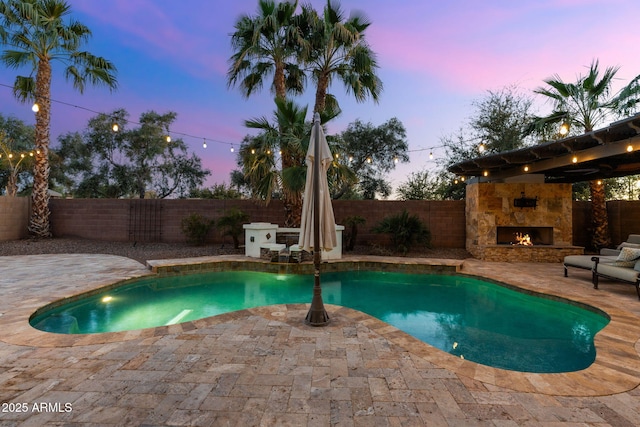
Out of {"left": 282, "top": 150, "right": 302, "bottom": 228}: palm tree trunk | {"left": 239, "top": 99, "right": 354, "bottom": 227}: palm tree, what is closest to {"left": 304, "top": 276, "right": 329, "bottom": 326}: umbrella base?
{"left": 239, "top": 99, "right": 354, "bottom": 227}: palm tree

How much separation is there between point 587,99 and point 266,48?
918cm

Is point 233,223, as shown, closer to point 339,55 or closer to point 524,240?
point 339,55

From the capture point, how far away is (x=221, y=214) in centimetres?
1051

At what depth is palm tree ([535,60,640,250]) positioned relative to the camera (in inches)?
316

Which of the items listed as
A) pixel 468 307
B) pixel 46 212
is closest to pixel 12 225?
pixel 46 212

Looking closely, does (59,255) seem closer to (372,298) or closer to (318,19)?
(372,298)

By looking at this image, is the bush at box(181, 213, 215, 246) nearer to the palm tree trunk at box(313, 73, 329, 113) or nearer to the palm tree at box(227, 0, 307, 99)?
the palm tree at box(227, 0, 307, 99)

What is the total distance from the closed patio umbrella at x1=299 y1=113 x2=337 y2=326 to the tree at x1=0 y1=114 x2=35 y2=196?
18529 mm

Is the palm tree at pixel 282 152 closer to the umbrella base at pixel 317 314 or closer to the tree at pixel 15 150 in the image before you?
the umbrella base at pixel 317 314

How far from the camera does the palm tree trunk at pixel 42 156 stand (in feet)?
31.0

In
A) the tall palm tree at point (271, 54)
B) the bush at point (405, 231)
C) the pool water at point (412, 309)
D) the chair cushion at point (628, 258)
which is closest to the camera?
the pool water at point (412, 309)

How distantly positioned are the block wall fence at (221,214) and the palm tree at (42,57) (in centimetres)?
116

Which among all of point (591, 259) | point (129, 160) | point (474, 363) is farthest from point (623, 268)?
point (129, 160)

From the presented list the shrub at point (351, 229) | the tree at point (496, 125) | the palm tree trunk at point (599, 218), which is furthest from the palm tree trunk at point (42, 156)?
the palm tree trunk at point (599, 218)
